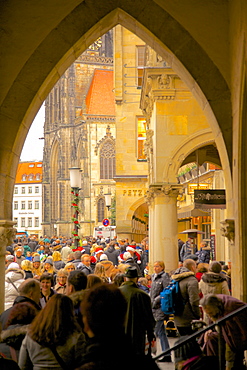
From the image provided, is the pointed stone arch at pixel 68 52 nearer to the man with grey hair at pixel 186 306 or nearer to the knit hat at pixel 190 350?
the man with grey hair at pixel 186 306

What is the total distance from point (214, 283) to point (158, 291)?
164cm

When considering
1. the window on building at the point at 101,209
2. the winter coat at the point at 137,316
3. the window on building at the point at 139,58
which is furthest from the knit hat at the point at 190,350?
the window on building at the point at 101,209

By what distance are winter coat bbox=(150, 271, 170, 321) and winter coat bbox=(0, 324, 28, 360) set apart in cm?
475

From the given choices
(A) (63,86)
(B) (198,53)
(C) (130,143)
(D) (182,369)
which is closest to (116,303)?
(D) (182,369)

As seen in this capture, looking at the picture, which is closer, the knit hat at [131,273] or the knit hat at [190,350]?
A: the knit hat at [190,350]

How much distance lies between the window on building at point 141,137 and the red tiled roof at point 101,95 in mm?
46930

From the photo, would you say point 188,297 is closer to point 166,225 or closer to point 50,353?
point 50,353

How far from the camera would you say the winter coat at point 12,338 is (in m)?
4.55

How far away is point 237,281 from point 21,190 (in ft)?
337

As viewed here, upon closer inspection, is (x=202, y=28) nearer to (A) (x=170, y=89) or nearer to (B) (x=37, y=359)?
(B) (x=37, y=359)

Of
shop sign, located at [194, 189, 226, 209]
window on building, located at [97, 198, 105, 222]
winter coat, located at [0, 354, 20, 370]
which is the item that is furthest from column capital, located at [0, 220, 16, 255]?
window on building, located at [97, 198, 105, 222]

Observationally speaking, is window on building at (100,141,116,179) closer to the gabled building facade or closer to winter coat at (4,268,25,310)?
the gabled building facade

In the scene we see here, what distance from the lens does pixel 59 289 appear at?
26.5 ft

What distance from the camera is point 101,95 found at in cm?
8106
